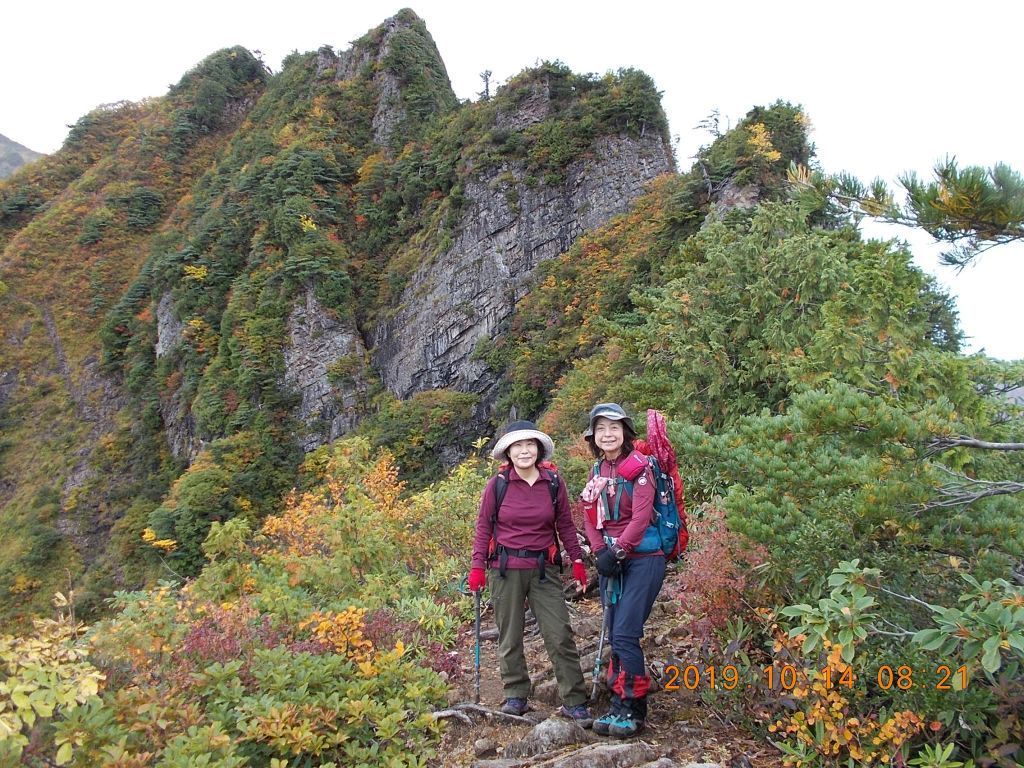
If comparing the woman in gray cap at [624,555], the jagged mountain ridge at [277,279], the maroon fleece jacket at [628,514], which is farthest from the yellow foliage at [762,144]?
the maroon fleece jacket at [628,514]

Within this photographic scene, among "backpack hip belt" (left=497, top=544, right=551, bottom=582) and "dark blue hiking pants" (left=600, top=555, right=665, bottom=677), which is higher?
"backpack hip belt" (left=497, top=544, right=551, bottom=582)

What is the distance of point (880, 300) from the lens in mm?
5656

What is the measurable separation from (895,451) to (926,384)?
2.54 metres

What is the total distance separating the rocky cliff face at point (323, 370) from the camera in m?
25.4

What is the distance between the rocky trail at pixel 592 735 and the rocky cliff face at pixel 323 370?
73.3ft

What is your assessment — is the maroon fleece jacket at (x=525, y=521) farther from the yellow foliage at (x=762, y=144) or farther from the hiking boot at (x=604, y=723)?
the yellow foliage at (x=762, y=144)

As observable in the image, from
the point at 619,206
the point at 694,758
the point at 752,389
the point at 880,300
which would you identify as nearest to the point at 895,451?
the point at 694,758

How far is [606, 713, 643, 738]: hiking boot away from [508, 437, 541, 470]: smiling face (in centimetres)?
146

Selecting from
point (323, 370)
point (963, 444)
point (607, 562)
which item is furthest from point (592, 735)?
point (323, 370)

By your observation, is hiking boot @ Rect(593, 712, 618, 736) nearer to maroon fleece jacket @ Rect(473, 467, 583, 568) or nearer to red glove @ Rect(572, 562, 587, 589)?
red glove @ Rect(572, 562, 587, 589)

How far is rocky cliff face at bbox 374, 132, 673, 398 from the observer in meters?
24.1

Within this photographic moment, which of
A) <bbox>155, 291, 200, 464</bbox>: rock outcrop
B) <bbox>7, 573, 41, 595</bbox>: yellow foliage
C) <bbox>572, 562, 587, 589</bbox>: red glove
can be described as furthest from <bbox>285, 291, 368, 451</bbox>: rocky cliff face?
<bbox>572, 562, 587, 589</bbox>: red glove

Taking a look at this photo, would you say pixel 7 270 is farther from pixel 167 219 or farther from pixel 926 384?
pixel 926 384

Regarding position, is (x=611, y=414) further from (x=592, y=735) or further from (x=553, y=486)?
(x=592, y=735)
